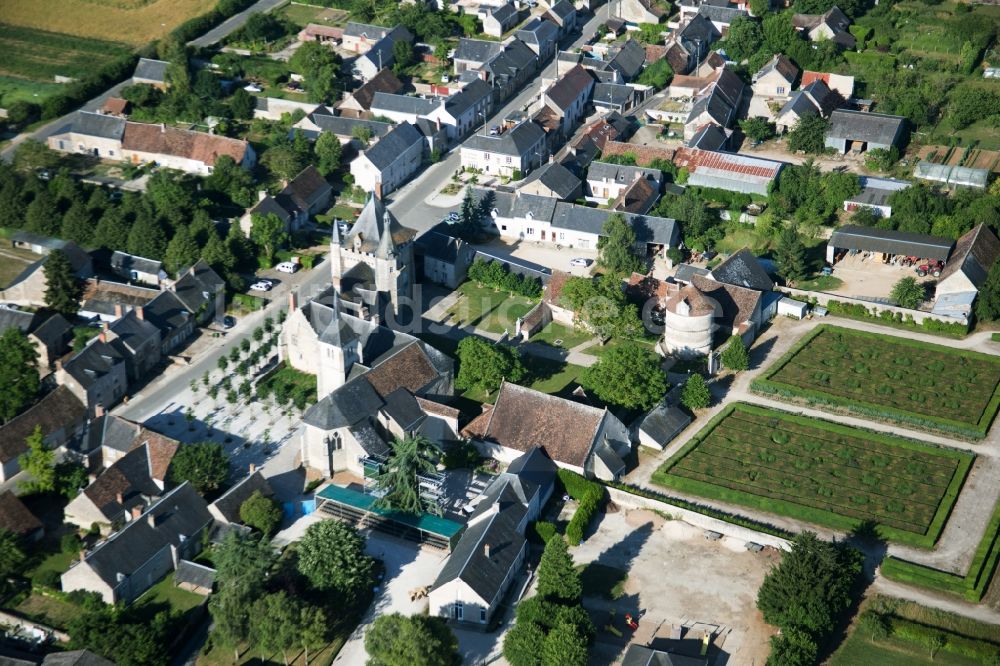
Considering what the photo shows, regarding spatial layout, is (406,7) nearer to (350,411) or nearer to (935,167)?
(935,167)

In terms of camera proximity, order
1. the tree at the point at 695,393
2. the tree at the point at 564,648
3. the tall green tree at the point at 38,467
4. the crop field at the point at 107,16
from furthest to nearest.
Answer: the crop field at the point at 107,16 < the tree at the point at 695,393 < the tall green tree at the point at 38,467 < the tree at the point at 564,648

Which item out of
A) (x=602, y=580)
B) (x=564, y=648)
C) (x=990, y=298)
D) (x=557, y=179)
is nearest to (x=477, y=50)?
(x=557, y=179)

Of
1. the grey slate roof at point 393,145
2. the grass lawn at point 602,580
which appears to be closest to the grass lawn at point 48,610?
the grass lawn at point 602,580

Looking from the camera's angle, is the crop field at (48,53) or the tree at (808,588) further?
the crop field at (48,53)

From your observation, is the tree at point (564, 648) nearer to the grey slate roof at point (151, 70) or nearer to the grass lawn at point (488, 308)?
the grass lawn at point (488, 308)

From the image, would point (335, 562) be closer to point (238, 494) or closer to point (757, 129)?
point (238, 494)

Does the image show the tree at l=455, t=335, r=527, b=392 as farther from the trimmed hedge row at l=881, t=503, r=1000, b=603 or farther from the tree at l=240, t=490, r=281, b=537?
the trimmed hedge row at l=881, t=503, r=1000, b=603

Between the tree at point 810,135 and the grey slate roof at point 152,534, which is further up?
the tree at point 810,135
